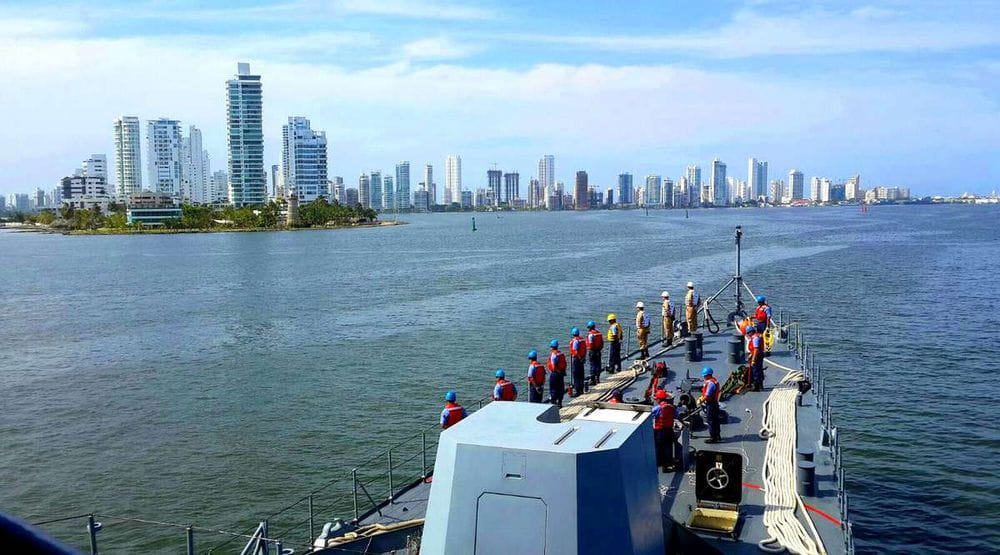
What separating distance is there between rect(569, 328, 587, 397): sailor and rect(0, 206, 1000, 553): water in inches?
282

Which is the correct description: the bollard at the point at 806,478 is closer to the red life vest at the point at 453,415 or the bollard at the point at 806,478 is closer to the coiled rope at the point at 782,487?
the coiled rope at the point at 782,487

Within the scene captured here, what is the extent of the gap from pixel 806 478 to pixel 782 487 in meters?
0.39

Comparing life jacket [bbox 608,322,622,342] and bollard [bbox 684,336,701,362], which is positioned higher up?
life jacket [bbox 608,322,622,342]

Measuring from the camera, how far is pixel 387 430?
2577cm

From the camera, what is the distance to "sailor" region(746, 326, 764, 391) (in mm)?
17500

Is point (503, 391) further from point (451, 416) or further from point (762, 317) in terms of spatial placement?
point (762, 317)

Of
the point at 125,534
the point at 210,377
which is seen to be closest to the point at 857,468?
the point at 125,534

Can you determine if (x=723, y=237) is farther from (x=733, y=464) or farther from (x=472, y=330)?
(x=733, y=464)

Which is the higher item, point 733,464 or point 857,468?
point 733,464

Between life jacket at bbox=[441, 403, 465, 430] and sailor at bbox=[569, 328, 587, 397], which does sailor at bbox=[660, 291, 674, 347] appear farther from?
life jacket at bbox=[441, 403, 465, 430]

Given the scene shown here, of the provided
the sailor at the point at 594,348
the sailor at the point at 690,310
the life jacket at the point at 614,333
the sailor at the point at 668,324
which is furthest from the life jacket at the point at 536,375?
the sailor at the point at 690,310

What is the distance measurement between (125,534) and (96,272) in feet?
233

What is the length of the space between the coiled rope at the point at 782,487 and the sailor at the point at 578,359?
419cm

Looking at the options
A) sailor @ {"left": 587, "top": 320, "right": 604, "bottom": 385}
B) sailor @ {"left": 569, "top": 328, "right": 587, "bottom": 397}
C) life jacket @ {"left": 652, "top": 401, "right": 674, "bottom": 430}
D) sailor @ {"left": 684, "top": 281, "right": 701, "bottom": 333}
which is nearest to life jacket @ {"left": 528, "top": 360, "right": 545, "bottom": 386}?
sailor @ {"left": 569, "top": 328, "right": 587, "bottom": 397}
